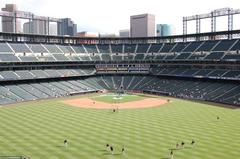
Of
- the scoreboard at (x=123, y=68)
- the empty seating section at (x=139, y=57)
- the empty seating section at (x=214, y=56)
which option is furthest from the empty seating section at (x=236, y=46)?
the empty seating section at (x=139, y=57)

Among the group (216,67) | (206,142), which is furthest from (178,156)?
(216,67)

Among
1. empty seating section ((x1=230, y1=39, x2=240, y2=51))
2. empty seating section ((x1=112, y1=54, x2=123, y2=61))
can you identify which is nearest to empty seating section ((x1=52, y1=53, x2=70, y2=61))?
empty seating section ((x1=112, y1=54, x2=123, y2=61))

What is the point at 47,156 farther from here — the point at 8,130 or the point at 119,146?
the point at 8,130

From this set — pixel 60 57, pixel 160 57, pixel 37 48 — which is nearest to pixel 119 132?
pixel 60 57

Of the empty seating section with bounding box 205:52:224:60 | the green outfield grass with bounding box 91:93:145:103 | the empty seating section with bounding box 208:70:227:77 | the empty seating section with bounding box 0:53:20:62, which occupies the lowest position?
the green outfield grass with bounding box 91:93:145:103

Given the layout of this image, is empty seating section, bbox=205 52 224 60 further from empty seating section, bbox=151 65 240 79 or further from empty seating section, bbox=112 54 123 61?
empty seating section, bbox=112 54 123 61

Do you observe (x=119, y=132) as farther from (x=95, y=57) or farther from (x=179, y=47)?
(x=179, y=47)

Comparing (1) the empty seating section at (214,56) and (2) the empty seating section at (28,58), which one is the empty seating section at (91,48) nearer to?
(2) the empty seating section at (28,58)
